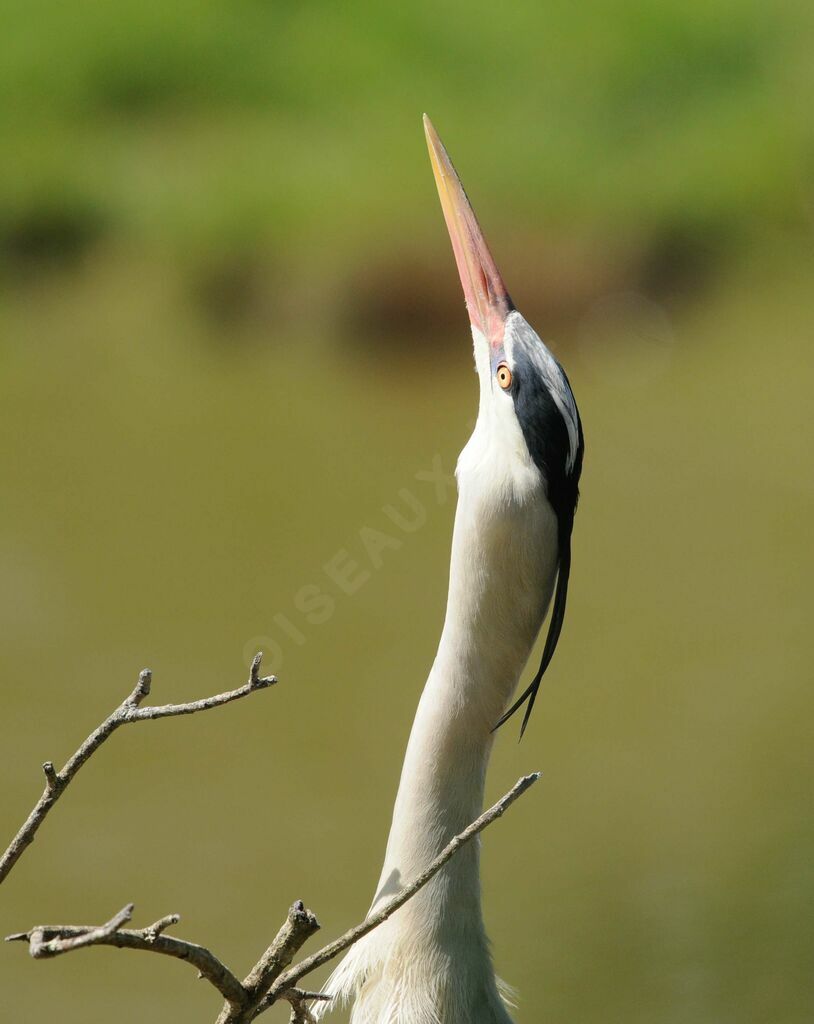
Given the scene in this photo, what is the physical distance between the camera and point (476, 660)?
1380 millimetres

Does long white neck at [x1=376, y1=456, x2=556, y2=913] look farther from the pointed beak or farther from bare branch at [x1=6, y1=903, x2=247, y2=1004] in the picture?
bare branch at [x1=6, y1=903, x2=247, y2=1004]

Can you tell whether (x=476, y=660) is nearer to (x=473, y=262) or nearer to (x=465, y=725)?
(x=465, y=725)

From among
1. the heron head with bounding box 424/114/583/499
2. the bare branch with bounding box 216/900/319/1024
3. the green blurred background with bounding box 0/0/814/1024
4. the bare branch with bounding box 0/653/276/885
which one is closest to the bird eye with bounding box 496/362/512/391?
the heron head with bounding box 424/114/583/499

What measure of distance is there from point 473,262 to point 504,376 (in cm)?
21

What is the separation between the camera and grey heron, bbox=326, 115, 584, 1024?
135 centimetres

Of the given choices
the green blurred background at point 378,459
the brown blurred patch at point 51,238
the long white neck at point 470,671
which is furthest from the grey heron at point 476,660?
the brown blurred patch at point 51,238

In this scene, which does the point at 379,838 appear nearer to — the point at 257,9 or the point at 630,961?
the point at 630,961

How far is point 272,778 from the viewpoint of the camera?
3.18 m

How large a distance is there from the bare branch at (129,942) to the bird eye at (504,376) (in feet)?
1.91

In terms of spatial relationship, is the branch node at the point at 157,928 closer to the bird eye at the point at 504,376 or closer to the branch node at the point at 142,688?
the branch node at the point at 142,688

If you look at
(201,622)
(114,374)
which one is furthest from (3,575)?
(114,374)

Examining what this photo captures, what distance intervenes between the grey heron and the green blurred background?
1.40 m

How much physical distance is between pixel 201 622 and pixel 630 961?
3.99 feet

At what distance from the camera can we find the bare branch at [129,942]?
2.88 feet
